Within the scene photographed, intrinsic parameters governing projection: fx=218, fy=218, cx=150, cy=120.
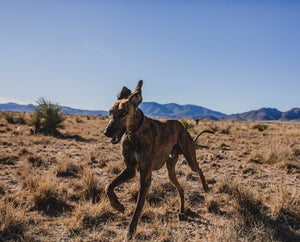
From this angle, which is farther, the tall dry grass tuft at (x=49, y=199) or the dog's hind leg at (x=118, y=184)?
the tall dry grass tuft at (x=49, y=199)

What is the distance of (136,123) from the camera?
324 centimetres

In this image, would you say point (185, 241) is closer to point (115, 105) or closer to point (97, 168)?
point (115, 105)

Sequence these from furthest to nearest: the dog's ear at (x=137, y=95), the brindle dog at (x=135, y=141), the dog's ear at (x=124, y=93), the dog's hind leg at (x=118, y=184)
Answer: the dog's hind leg at (x=118, y=184) < the dog's ear at (x=124, y=93) < the dog's ear at (x=137, y=95) < the brindle dog at (x=135, y=141)

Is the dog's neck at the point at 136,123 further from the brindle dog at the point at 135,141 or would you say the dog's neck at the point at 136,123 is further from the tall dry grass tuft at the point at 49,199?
the tall dry grass tuft at the point at 49,199

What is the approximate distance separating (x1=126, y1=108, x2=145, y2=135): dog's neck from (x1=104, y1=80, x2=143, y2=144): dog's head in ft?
0.29

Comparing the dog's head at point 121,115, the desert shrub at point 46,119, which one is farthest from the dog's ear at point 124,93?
the desert shrub at point 46,119

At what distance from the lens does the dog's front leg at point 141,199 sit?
3164mm

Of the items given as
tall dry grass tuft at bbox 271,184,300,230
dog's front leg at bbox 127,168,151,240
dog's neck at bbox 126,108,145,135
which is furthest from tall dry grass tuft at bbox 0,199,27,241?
tall dry grass tuft at bbox 271,184,300,230

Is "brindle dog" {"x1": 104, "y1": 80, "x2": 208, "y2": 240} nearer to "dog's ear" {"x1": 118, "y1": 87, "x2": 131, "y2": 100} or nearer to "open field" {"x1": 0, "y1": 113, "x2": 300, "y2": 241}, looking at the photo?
"dog's ear" {"x1": 118, "y1": 87, "x2": 131, "y2": 100}

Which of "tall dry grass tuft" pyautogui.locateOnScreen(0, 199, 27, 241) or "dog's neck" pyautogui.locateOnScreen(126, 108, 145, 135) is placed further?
"tall dry grass tuft" pyautogui.locateOnScreen(0, 199, 27, 241)

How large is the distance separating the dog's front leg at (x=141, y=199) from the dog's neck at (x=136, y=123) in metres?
0.62

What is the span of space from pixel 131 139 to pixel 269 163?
826 centimetres

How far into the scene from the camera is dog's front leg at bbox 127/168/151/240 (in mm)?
3164

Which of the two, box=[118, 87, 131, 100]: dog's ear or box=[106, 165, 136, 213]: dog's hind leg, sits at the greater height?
box=[118, 87, 131, 100]: dog's ear
